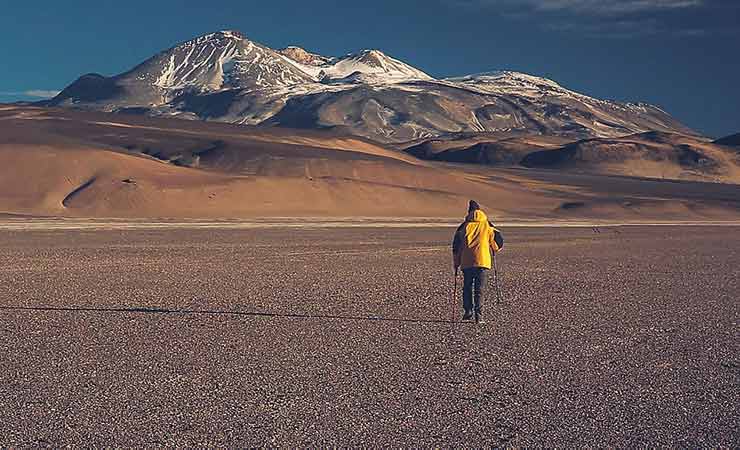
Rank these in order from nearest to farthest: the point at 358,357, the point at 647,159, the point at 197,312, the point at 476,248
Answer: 1. the point at 358,357
2. the point at 476,248
3. the point at 197,312
4. the point at 647,159

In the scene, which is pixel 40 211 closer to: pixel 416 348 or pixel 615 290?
pixel 615 290

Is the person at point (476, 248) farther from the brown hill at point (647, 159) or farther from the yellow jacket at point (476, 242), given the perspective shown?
the brown hill at point (647, 159)

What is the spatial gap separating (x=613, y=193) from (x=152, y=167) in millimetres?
36716

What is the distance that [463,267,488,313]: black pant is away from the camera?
13.0 meters

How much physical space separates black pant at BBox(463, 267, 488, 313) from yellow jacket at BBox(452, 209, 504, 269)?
97 millimetres

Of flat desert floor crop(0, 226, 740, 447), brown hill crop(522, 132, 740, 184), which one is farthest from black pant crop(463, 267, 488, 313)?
brown hill crop(522, 132, 740, 184)

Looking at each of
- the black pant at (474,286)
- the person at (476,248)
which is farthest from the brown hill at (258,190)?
the person at (476,248)

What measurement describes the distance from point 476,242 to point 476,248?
9cm

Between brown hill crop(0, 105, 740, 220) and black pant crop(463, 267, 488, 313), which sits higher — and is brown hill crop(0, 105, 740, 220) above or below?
below

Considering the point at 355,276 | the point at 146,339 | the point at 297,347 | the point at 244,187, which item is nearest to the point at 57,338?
the point at 146,339

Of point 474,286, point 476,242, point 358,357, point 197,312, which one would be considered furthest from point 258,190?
point 358,357

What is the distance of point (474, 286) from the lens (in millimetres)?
13211

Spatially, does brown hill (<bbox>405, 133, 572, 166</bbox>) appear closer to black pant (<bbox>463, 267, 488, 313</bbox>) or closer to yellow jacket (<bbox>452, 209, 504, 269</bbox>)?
black pant (<bbox>463, 267, 488, 313</bbox>)

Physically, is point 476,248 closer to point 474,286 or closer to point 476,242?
point 476,242
